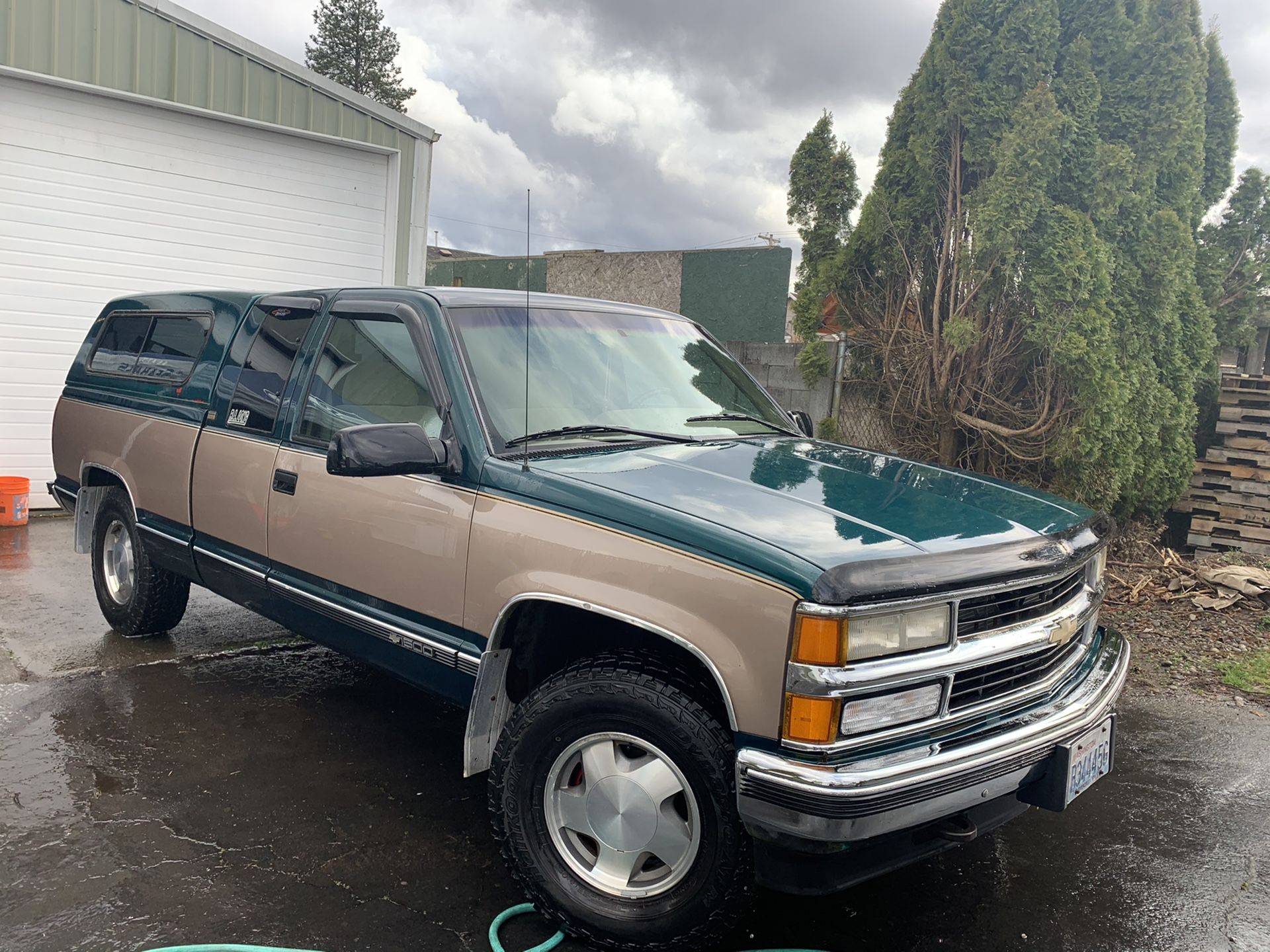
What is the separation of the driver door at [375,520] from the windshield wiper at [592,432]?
0.83ft

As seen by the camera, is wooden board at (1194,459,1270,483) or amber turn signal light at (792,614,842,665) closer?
amber turn signal light at (792,614,842,665)

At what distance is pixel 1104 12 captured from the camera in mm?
6793

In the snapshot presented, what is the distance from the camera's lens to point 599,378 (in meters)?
3.55

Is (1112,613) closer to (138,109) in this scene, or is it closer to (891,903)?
(891,903)

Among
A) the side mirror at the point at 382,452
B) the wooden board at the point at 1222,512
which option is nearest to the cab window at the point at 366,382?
the side mirror at the point at 382,452

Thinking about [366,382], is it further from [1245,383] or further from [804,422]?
[1245,383]

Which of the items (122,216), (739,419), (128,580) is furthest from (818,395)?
(122,216)

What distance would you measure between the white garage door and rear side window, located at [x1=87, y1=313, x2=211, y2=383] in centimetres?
401

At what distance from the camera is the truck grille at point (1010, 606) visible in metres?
2.49

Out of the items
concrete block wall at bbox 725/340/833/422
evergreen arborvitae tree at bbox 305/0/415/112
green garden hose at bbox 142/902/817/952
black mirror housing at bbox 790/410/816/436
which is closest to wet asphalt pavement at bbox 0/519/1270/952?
green garden hose at bbox 142/902/817/952

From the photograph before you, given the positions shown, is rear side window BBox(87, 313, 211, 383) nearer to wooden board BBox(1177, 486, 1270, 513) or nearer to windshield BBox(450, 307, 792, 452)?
windshield BBox(450, 307, 792, 452)

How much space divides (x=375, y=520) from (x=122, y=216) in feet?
23.7

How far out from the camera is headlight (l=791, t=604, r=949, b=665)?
2.24 metres

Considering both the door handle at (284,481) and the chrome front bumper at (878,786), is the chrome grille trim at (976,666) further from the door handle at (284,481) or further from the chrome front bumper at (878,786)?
the door handle at (284,481)
